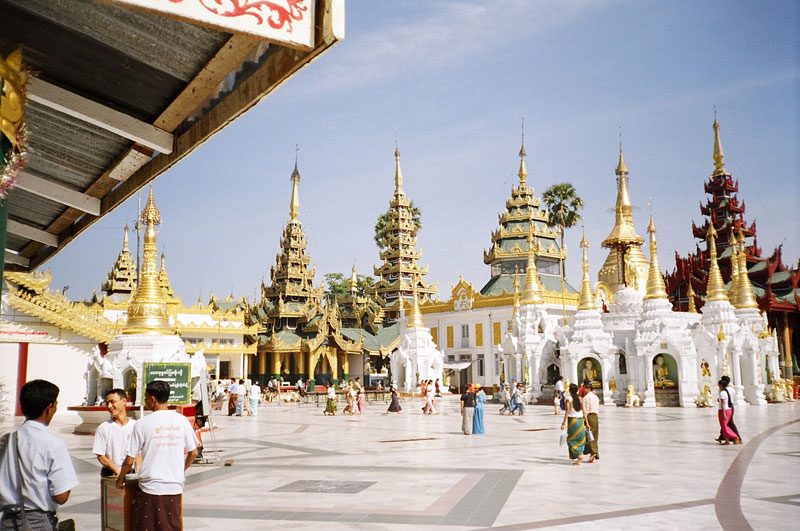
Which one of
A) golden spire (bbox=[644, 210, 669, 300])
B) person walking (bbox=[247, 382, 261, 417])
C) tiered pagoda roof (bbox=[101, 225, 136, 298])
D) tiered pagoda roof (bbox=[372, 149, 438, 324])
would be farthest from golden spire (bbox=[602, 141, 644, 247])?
tiered pagoda roof (bbox=[101, 225, 136, 298])

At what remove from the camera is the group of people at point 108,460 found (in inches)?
142

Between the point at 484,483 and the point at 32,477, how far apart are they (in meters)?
7.06

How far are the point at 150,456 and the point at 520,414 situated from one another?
23.2 meters

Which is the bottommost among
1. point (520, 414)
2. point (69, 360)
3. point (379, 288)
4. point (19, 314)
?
point (520, 414)

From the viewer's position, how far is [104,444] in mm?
5543

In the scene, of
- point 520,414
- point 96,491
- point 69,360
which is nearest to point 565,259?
point 520,414

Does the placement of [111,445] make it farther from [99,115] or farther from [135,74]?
[135,74]

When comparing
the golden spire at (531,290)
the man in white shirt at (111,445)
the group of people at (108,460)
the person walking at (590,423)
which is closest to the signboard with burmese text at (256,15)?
the group of people at (108,460)

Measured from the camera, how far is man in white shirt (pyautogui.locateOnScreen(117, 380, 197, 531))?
4.46m

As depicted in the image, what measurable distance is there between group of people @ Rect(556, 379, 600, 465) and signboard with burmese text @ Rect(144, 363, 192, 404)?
7.62m

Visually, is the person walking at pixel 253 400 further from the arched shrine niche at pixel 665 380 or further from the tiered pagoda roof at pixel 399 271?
the tiered pagoda roof at pixel 399 271

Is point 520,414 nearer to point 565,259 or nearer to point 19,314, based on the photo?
point 19,314

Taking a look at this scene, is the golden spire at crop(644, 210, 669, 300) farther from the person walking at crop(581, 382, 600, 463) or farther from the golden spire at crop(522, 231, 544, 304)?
the person walking at crop(581, 382, 600, 463)

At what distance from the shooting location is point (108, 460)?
542 cm
